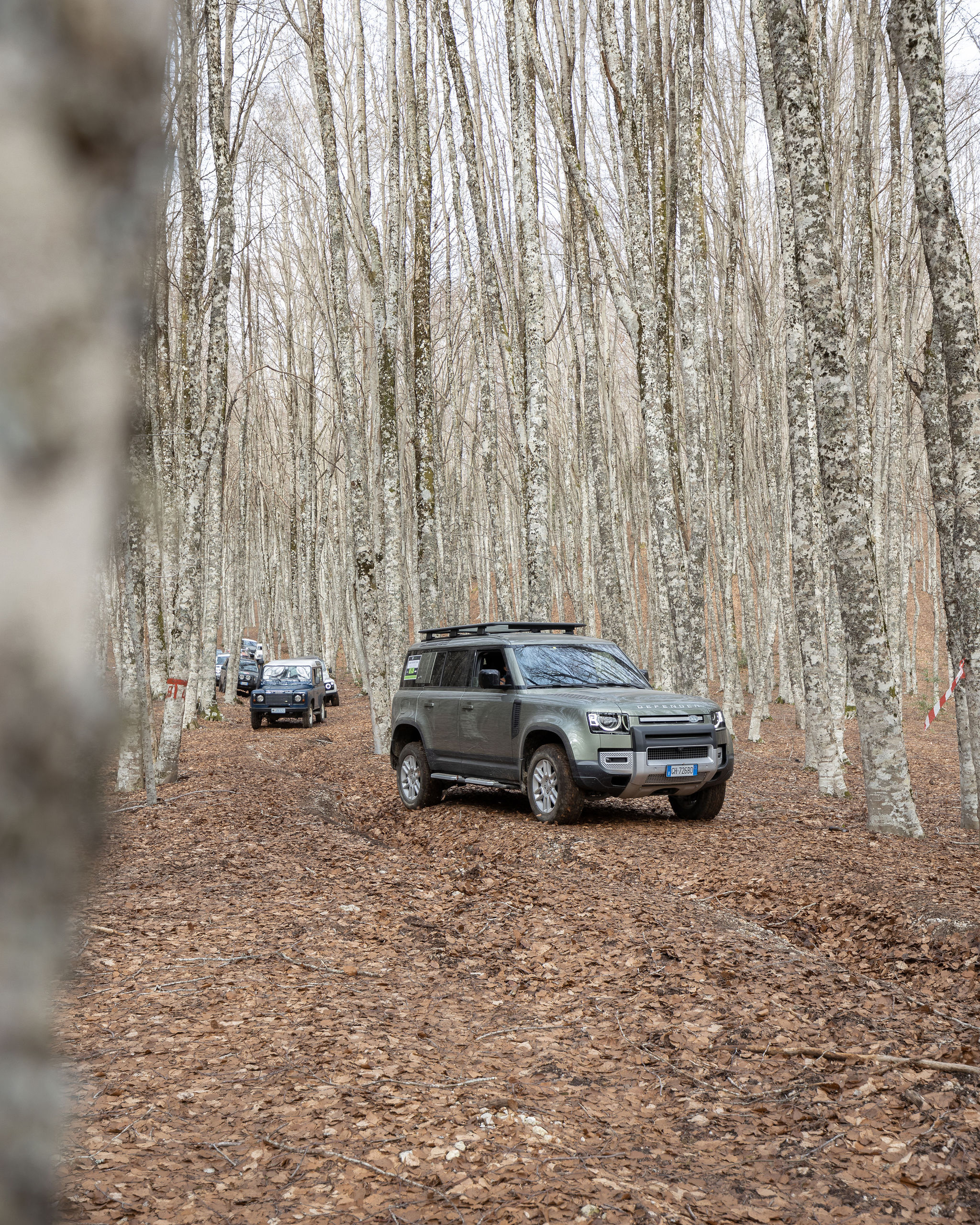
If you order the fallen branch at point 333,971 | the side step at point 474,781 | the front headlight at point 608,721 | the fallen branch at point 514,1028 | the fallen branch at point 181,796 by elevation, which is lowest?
the fallen branch at point 514,1028

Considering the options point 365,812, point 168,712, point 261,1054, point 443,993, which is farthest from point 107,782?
point 168,712

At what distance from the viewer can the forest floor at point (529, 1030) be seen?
3182 mm

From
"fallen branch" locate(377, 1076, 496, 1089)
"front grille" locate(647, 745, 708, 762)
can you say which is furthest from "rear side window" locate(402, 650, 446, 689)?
"fallen branch" locate(377, 1076, 496, 1089)

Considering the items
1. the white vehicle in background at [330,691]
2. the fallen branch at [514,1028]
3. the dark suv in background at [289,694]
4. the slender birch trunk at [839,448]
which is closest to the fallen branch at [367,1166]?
the fallen branch at [514,1028]

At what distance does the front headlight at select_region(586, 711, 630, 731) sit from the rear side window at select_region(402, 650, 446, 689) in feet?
9.71

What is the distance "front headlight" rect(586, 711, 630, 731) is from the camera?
9258 mm

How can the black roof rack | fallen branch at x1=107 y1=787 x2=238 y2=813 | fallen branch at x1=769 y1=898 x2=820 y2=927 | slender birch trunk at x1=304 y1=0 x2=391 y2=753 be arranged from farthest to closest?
slender birch trunk at x1=304 y1=0 x2=391 y2=753 < the black roof rack < fallen branch at x1=107 y1=787 x2=238 y2=813 < fallen branch at x1=769 y1=898 x2=820 y2=927

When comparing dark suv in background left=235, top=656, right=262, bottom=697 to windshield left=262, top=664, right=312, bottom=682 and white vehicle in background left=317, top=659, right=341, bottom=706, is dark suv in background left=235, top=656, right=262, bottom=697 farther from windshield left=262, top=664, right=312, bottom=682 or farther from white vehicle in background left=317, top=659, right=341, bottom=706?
windshield left=262, top=664, right=312, bottom=682

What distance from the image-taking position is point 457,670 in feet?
37.8

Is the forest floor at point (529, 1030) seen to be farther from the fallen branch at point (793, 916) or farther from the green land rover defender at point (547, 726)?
the green land rover defender at point (547, 726)

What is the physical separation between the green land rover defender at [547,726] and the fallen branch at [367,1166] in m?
6.06

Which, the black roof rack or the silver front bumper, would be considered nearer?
the silver front bumper

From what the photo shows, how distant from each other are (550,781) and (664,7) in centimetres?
1179

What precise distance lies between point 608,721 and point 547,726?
689mm
